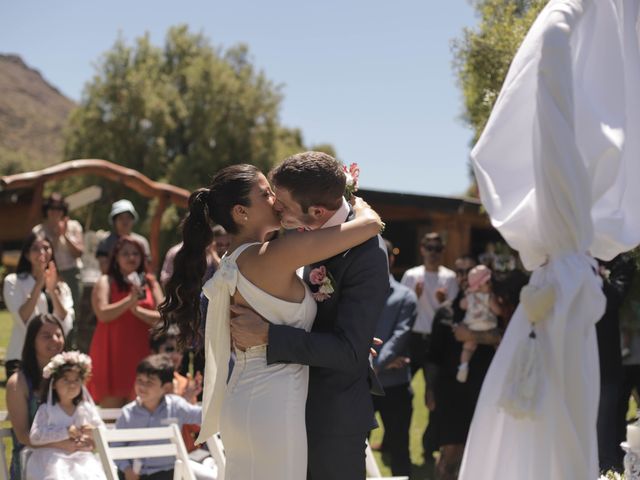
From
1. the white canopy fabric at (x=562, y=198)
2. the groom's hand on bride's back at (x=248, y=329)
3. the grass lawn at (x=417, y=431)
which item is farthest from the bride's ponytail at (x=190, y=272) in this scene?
the grass lawn at (x=417, y=431)

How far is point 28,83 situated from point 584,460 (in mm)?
132767

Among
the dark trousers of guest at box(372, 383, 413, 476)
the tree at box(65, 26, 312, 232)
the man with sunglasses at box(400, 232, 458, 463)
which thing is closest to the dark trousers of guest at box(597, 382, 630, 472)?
the dark trousers of guest at box(372, 383, 413, 476)

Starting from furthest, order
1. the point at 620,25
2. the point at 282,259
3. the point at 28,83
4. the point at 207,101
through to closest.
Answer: the point at 28,83 < the point at 207,101 < the point at 620,25 < the point at 282,259

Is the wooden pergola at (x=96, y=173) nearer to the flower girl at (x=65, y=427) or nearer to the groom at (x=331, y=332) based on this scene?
the flower girl at (x=65, y=427)

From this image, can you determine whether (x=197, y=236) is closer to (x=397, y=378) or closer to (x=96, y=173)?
(x=397, y=378)

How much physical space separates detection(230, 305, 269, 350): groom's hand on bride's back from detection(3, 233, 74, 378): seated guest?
13.6 ft

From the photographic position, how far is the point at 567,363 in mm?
3127

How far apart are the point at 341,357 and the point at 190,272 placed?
89 cm

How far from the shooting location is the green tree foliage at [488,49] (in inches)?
298

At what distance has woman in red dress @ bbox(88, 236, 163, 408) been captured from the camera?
7.10 m

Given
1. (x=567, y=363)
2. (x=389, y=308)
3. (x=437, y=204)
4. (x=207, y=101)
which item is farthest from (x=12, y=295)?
(x=207, y=101)

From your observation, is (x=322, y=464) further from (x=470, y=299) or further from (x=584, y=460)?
(x=470, y=299)

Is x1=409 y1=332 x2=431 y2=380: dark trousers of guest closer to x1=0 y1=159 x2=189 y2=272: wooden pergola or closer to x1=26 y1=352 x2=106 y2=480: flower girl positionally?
x1=26 y1=352 x2=106 y2=480: flower girl

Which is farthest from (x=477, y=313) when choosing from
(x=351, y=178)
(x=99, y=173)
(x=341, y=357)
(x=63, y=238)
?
(x=99, y=173)
